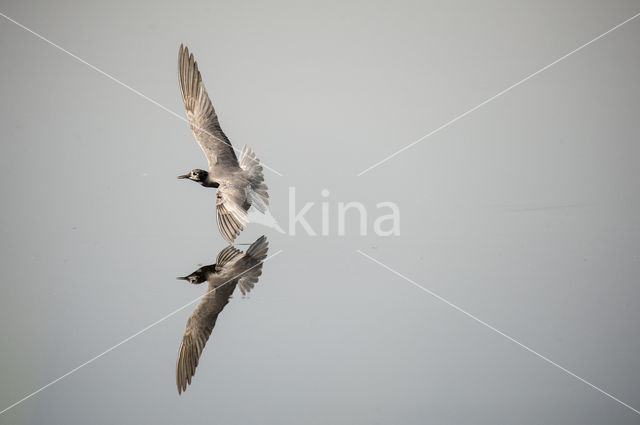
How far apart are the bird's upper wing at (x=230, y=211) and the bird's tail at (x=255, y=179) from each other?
0.06m

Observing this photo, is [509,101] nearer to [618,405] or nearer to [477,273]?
[477,273]

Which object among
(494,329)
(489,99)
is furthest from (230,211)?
(489,99)

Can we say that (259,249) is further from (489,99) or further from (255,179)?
(489,99)

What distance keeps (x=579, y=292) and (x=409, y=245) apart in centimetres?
52

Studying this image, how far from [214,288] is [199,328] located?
178mm

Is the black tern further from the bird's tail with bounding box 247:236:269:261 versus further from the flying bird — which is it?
the flying bird

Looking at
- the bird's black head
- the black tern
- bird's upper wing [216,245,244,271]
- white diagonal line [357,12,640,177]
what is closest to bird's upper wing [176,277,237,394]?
the black tern

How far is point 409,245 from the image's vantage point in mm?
1832

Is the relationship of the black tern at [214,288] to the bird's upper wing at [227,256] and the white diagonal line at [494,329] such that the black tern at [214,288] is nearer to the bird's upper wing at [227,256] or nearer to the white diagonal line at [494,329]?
the bird's upper wing at [227,256]

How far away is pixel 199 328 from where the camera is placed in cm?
133

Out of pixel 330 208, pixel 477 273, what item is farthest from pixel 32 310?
pixel 477 273

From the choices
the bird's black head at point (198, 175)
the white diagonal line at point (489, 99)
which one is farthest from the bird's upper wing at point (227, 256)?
the white diagonal line at point (489, 99)

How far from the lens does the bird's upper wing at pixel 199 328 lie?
1221 mm

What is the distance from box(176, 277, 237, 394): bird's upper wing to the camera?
1.22 meters
